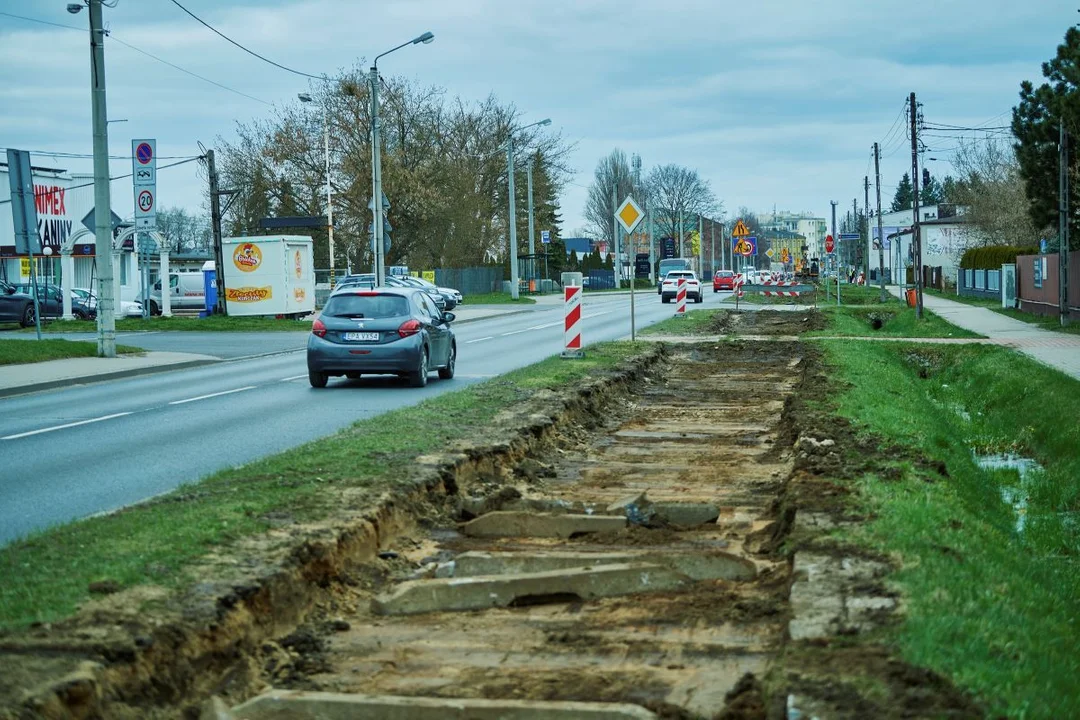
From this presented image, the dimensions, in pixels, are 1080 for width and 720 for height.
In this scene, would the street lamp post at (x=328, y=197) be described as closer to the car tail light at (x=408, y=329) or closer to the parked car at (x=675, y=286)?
the parked car at (x=675, y=286)

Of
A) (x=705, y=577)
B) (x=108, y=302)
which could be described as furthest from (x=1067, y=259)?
(x=705, y=577)

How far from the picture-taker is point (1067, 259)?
35750 millimetres

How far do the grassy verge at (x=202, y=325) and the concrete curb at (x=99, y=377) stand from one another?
13.7 metres

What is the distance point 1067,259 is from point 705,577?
32.2 metres

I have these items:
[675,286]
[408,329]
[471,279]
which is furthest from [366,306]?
[471,279]

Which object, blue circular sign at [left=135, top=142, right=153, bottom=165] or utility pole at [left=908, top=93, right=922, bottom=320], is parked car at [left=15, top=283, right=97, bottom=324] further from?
utility pole at [left=908, top=93, right=922, bottom=320]

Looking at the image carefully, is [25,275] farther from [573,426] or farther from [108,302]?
[573,426]

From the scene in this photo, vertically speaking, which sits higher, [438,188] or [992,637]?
[438,188]

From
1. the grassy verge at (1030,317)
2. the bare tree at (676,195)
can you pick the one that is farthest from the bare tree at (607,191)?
the grassy verge at (1030,317)

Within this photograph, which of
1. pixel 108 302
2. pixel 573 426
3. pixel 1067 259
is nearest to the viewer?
pixel 573 426

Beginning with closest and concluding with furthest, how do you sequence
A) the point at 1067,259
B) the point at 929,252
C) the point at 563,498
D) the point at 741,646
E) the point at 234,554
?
the point at 741,646
the point at 234,554
the point at 563,498
the point at 1067,259
the point at 929,252

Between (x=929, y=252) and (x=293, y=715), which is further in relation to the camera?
(x=929, y=252)

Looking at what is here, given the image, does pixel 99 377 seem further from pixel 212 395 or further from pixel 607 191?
pixel 607 191

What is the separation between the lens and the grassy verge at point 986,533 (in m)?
4.57
